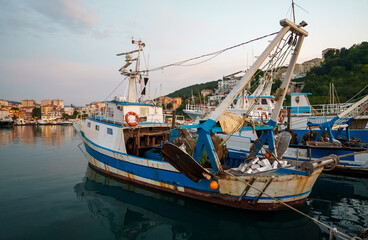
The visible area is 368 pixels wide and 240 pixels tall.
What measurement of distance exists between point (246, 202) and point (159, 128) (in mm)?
7198

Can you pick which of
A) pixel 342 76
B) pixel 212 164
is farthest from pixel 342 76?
pixel 212 164

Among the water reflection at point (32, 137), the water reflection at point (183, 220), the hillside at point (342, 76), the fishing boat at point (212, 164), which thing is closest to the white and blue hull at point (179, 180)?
the fishing boat at point (212, 164)

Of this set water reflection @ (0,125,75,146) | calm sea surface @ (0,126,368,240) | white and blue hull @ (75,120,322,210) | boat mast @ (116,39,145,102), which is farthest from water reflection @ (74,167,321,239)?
water reflection @ (0,125,75,146)

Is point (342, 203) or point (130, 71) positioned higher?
point (130, 71)

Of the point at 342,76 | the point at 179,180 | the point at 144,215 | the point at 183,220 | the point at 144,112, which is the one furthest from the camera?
the point at 342,76

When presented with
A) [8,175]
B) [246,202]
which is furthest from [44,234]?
[8,175]

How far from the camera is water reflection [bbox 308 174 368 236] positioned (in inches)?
264

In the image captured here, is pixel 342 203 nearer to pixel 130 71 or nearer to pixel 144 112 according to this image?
pixel 144 112

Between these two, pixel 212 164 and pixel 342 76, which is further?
pixel 342 76

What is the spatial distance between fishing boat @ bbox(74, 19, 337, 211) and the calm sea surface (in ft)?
1.76

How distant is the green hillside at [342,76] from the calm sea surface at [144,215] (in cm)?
4259

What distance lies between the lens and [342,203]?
8422mm

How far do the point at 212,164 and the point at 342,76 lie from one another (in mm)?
62695

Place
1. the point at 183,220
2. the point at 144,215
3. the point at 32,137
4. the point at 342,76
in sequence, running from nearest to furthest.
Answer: the point at 183,220 < the point at 144,215 < the point at 32,137 < the point at 342,76
